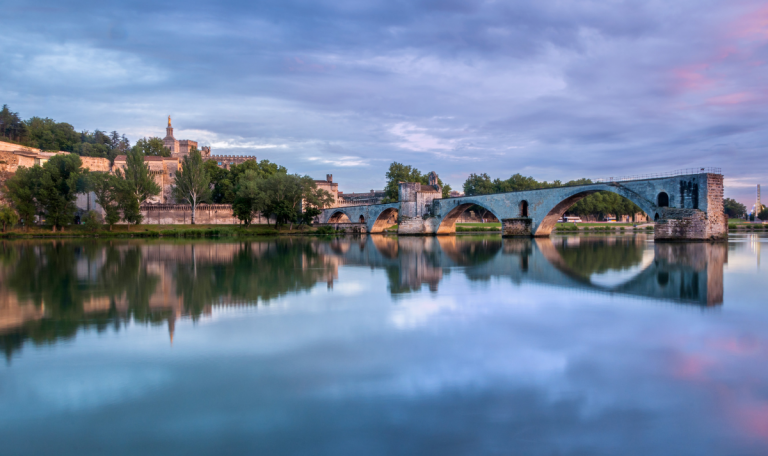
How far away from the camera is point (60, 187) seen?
147 ft

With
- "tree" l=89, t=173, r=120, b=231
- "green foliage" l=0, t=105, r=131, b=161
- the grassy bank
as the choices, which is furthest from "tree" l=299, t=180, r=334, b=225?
"green foliage" l=0, t=105, r=131, b=161

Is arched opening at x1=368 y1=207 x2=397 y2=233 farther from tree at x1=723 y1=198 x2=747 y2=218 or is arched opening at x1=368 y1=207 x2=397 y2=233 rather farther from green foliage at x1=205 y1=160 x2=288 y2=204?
tree at x1=723 y1=198 x2=747 y2=218

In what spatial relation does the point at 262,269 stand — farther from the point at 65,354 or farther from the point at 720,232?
the point at 720,232

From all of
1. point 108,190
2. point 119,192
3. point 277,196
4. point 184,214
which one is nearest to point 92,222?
point 108,190

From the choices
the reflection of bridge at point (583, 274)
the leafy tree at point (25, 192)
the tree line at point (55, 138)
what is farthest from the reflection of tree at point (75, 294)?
the tree line at point (55, 138)

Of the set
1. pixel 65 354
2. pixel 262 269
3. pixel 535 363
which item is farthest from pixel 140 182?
pixel 535 363

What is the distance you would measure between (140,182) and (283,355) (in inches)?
1978

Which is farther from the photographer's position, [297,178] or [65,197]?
[297,178]

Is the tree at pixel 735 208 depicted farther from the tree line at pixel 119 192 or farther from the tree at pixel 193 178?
the tree at pixel 193 178

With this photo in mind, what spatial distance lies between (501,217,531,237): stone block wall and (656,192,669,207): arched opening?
40.1ft

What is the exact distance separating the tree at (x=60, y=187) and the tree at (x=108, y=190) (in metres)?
1.02

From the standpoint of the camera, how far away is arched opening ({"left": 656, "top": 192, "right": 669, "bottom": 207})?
31609mm

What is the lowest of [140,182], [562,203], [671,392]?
[671,392]

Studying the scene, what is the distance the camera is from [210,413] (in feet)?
14.1
